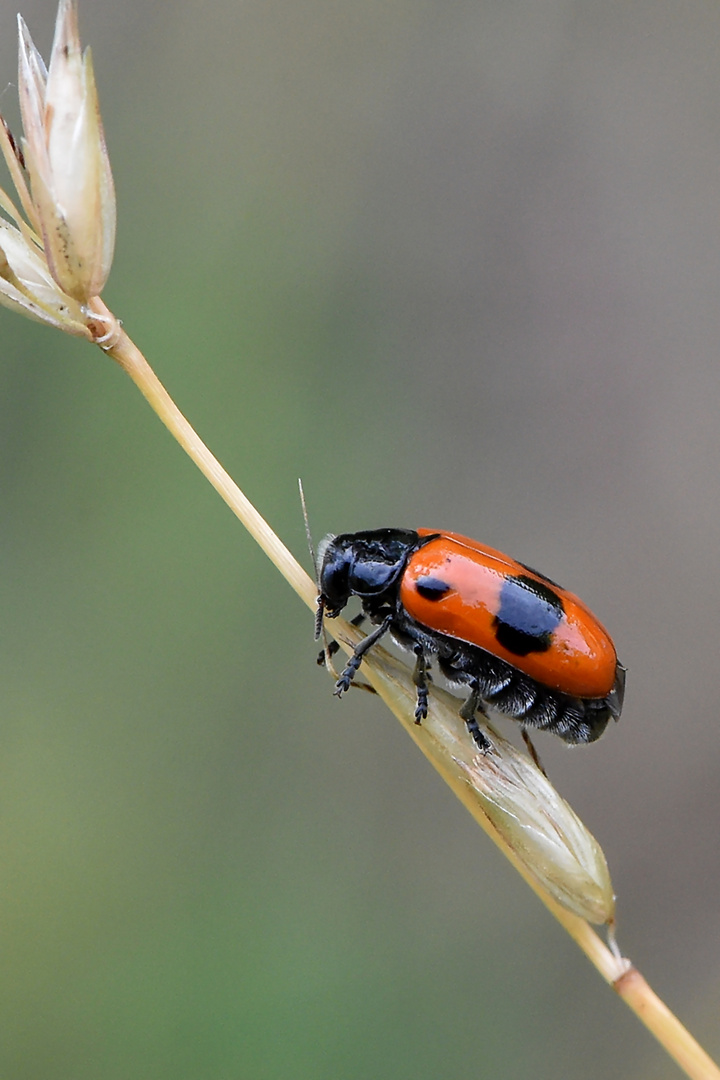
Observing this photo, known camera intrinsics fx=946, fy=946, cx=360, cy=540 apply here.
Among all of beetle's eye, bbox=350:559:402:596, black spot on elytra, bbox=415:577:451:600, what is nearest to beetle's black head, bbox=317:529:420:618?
beetle's eye, bbox=350:559:402:596

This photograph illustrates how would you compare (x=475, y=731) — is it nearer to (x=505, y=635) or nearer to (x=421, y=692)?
(x=421, y=692)

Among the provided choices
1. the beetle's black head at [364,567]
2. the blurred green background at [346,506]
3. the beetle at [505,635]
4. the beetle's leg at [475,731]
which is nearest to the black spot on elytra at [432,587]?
the beetle at [505,635]

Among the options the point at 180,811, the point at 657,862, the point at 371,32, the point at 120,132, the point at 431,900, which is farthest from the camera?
the point at 371,32

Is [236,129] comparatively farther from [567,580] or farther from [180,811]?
[180,811]

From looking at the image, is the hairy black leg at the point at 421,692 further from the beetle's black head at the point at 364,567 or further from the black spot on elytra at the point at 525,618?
the beetle's black head at the point at 364,567

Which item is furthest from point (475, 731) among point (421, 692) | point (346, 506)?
point (346, 506)

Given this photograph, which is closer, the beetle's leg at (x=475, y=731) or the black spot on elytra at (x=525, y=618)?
the beetle's leg at (x=475, y=731)

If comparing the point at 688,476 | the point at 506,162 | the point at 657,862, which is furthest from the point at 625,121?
the point at 657,862
